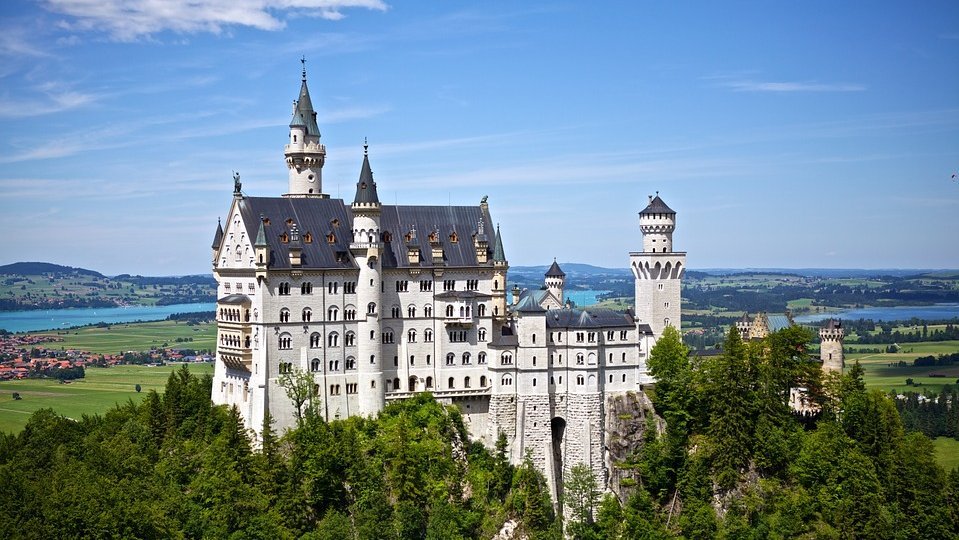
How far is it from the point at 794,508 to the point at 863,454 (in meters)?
7.99

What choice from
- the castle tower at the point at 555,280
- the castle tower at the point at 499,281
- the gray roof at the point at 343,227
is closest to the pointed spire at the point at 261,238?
the gray roof at the point at 343,227

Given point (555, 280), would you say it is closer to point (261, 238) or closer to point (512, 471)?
point (512, 471)

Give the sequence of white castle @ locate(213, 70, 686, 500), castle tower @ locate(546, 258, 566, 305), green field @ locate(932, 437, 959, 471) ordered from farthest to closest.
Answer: green field @ locate(932, 437, 959, 471)
castle tower @ locate(546, 258, 566, 305)
white castle @ locate(213, 70, 686, 500)

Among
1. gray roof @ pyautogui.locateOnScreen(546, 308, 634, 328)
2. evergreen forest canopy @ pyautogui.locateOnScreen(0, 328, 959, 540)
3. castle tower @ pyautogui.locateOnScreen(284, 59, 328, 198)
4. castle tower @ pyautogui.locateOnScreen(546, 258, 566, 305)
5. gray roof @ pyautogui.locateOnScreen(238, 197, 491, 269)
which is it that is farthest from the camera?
castle tower @ pyautogui.locateOnScreen(546, 258, 566, 305)

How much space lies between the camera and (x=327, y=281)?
319 ft

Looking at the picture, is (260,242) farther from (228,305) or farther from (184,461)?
(184,461)

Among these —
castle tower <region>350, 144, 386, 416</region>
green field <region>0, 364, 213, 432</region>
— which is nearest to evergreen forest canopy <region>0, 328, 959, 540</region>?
castle tower <region>350, 144, 386, 416</region>

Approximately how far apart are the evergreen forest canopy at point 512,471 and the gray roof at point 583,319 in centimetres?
499

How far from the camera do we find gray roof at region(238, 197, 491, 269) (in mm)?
96500

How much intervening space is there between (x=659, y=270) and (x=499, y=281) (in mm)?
17119

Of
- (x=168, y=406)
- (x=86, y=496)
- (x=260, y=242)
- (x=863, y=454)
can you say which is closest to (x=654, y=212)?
(x=863, y=454)

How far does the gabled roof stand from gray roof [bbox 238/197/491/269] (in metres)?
3.53

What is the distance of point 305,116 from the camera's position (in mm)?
106250

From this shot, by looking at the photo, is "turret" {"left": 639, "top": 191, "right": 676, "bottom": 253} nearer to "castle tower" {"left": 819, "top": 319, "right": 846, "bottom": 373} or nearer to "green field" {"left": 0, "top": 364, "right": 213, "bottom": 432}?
"castle tower" {"left": 819, "top": 319, "right": 846, "bottom": 373}
